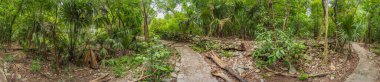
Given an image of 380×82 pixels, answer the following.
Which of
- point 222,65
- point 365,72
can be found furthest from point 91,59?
point 365,72

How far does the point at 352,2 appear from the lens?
14617 mm

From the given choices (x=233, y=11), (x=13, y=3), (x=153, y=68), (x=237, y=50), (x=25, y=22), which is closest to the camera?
(x=153, y=68)

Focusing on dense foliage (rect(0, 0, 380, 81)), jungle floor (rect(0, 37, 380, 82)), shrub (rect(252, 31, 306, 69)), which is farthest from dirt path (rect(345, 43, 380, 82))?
shrub (rect(252, 31, 306, 69))

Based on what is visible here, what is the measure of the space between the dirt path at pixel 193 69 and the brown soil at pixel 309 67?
34 centimetres

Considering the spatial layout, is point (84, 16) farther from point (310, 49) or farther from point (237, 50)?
point (310, 49)

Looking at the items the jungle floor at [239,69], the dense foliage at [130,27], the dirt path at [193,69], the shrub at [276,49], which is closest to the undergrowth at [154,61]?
the dense foliage at [130,27]

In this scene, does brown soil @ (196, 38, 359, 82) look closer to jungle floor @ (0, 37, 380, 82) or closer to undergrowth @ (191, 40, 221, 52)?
jungle floor @ (0, 37, 380, 82)

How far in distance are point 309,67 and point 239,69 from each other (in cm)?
230

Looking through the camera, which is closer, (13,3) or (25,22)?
(13,3)

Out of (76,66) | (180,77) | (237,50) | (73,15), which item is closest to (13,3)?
(73,15)

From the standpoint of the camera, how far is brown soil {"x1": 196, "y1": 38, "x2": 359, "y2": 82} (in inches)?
317

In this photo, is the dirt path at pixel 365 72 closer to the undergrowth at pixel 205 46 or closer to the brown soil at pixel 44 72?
the undergrowth at pixel 205 46

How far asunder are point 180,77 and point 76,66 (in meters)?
4.47

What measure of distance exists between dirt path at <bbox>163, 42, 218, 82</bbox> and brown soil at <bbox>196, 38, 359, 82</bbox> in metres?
0.34
